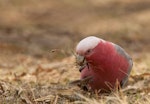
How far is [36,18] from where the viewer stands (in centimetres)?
1373

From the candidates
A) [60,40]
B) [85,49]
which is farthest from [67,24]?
[85,49]

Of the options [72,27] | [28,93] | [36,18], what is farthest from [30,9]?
[28,93]

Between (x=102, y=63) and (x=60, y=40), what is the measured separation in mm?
7366

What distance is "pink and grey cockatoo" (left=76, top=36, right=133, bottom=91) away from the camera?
4.30 metres

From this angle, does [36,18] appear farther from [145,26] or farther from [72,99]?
[72,99]

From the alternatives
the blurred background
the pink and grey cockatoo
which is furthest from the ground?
the pink and grey cockatoo

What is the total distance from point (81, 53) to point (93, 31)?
8162 millimetres

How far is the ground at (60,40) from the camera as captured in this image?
184 inches

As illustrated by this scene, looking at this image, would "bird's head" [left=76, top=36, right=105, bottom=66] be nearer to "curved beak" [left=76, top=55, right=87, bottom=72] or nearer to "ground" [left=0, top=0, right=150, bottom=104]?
"curved beak" [left=76, top=55, right=87, bottom=72]

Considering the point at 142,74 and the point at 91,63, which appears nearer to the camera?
the point at 91,63

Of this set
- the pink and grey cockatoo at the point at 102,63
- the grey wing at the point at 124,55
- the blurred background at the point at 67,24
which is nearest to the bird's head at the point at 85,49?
the pink and grey cockatoo at the point at 102,63

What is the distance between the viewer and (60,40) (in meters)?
11.7

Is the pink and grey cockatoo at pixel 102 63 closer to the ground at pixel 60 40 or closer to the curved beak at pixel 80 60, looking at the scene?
the curved beak at pixel 80 60

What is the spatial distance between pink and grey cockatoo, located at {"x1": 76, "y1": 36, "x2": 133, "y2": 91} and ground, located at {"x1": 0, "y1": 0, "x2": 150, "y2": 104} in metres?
0.13
